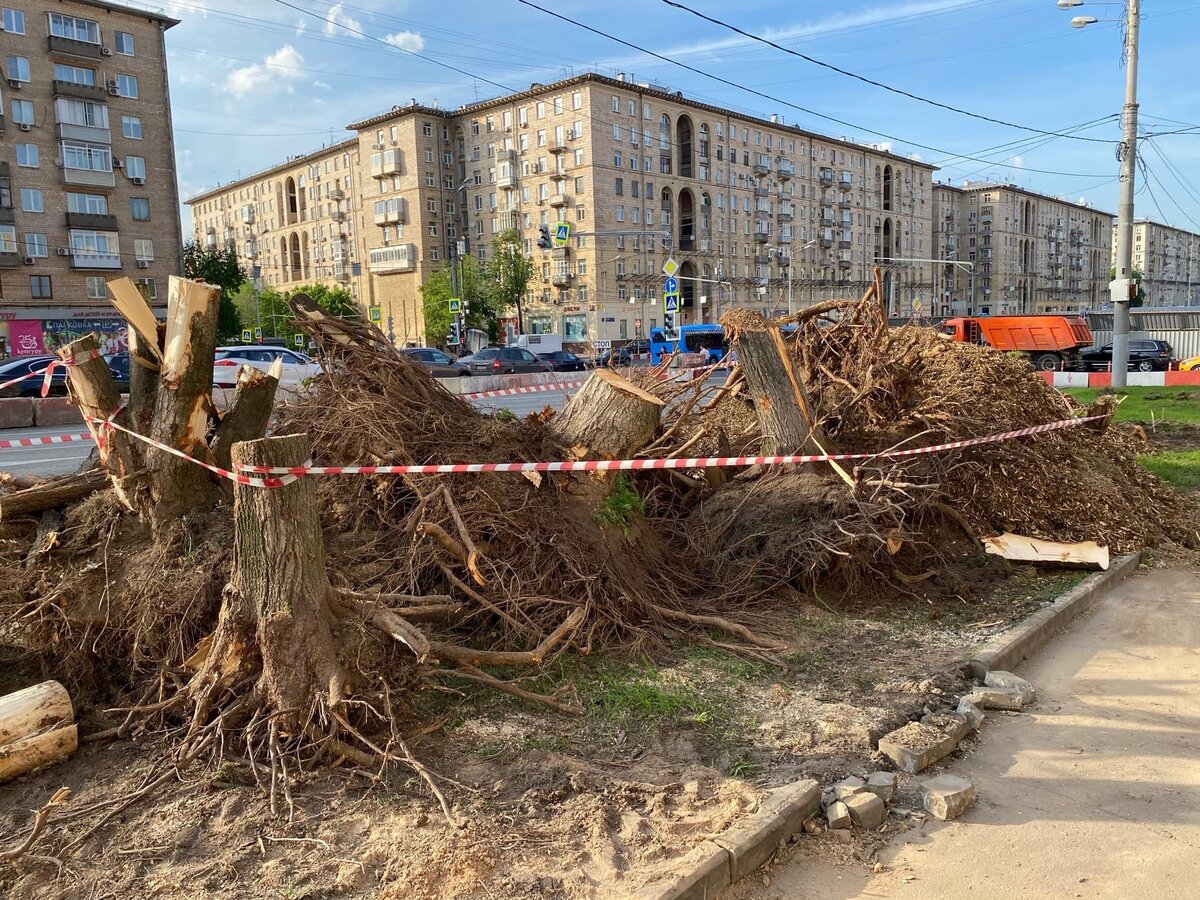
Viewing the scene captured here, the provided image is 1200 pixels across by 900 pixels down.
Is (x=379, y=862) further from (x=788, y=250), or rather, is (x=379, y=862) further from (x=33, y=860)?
(x=788, y=250)

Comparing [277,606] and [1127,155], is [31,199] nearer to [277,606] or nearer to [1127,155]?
[1127,155]

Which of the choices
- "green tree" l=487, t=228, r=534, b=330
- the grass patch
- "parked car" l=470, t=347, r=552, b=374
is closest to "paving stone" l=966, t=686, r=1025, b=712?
the grass patch

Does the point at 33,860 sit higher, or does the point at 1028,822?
the point at 33,860

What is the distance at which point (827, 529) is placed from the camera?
5648 mm

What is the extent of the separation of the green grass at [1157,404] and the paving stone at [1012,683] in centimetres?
1116

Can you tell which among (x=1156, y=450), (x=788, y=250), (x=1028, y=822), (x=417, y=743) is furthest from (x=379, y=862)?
(x=788, y=250)

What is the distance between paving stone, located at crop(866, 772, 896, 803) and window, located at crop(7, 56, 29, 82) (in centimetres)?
5737

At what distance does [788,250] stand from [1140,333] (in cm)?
4613

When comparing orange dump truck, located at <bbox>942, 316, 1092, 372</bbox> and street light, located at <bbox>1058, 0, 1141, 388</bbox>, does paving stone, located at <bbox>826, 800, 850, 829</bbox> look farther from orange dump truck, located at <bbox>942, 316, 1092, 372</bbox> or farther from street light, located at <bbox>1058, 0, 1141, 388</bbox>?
orange dump truck, located at <bbox>942, 316, 1092, 372</bbox>

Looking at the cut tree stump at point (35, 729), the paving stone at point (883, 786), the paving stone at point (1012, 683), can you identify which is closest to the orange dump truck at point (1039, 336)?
the paving stone at point (1012, 683)

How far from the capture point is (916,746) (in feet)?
11.8

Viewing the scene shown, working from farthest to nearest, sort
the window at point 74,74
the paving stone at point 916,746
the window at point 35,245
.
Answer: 1. the window at point 74,74
2. the window at point 35,245
3. the paving stone at point 916,746

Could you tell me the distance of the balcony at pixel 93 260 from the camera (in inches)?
1829

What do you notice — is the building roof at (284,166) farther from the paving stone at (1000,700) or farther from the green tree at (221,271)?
the paving stone at (1000,700)
